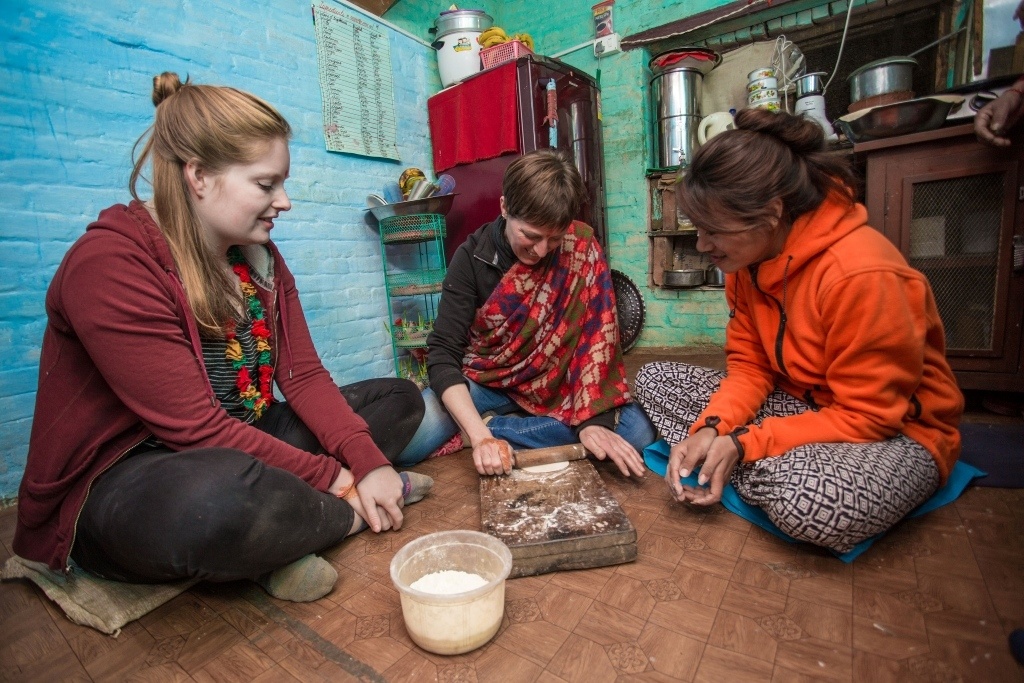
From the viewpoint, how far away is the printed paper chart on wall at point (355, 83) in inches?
91.6

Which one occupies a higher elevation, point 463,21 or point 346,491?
point 463,21

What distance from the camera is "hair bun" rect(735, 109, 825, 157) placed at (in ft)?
3.31

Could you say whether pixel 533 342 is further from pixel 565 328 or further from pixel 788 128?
pixel 788 128

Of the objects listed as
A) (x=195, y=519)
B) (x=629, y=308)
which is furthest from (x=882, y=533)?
(x=629, y=308)

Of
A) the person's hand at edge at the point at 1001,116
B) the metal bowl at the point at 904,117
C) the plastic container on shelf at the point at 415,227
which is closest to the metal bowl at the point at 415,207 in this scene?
the plastic container on shelf at the point at 415,227

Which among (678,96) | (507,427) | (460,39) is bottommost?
(507,427)

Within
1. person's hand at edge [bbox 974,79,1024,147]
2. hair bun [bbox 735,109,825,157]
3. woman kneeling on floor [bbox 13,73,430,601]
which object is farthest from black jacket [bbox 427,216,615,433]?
person's hand at edge [bbox 974,79,1024,147]

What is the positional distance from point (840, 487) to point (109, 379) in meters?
1.29

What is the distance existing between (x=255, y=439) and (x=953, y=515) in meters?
1.49

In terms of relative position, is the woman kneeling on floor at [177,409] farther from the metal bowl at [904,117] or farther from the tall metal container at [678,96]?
the tall metal container at [678,96]

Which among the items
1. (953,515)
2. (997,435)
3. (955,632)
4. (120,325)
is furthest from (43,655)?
(997,435)

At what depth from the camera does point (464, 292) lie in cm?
154

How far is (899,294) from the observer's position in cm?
92

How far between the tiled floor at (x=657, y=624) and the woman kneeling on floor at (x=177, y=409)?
0.10 meters
